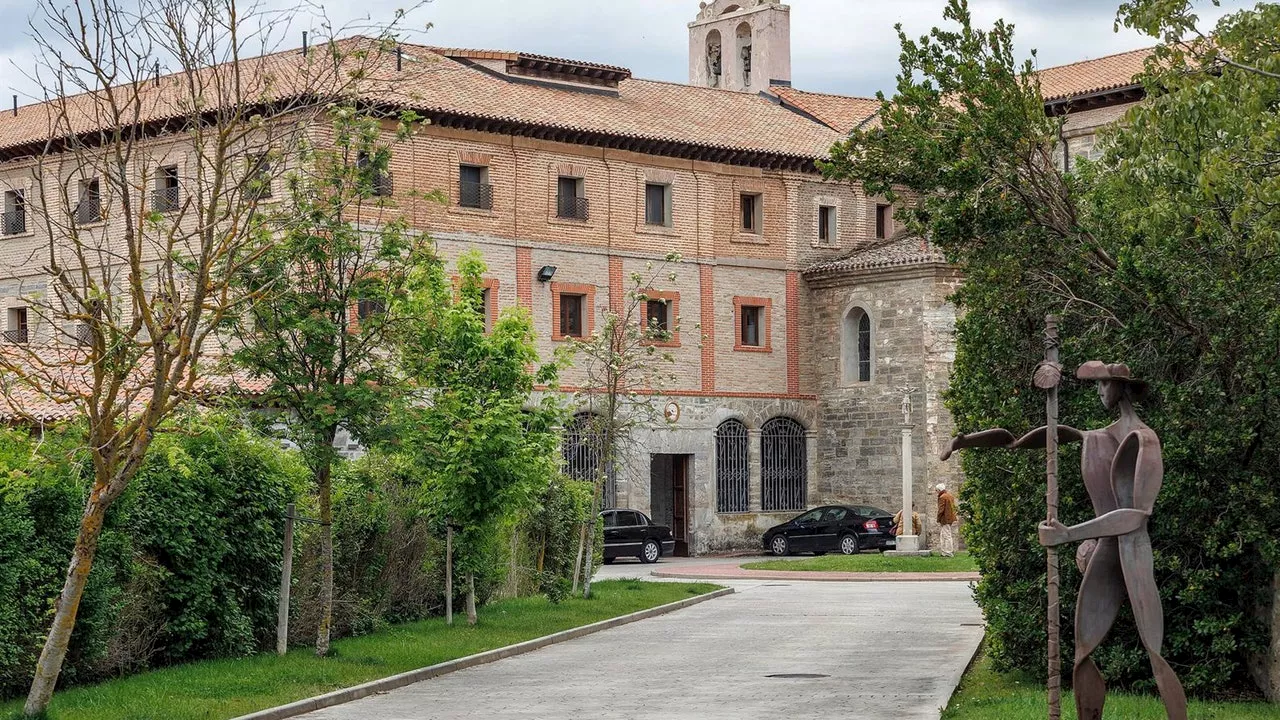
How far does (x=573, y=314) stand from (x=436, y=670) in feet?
89.7

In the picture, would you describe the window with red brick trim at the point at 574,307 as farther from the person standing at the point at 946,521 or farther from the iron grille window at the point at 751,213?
the person standing at the point at 946,521

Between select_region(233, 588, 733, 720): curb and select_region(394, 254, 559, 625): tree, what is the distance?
68.0 inches

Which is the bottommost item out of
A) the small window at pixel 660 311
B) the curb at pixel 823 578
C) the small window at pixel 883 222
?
the curb at pixel 823 578

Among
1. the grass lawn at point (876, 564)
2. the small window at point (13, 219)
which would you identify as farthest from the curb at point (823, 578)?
the small window at point (13, 219)

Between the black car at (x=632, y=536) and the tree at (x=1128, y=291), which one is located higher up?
the tree at (x=1128, y=291)

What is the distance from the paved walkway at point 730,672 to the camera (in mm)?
15375

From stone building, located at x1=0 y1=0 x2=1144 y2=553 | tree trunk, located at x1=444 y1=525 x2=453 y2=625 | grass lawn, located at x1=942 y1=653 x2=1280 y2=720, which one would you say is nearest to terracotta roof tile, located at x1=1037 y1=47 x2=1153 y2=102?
Result: stone building, located at x1=0 y1=0 x2=1144 y2=553

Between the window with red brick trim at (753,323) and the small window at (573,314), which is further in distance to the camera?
the window with red brick trim at (753,323)

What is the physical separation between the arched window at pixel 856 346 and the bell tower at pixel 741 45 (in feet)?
42.0

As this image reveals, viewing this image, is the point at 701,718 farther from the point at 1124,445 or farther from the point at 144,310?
the point at 144,310

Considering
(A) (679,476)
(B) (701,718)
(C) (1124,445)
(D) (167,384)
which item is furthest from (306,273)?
(A) (679,476)

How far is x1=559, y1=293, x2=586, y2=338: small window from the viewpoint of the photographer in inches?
1780

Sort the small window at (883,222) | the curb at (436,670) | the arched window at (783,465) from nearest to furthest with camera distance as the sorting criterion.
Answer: the curb at (436,670) < the arched window at (783,465) < the small window at (883,222)

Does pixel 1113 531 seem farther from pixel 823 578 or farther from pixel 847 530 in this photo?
pixel 847 530
